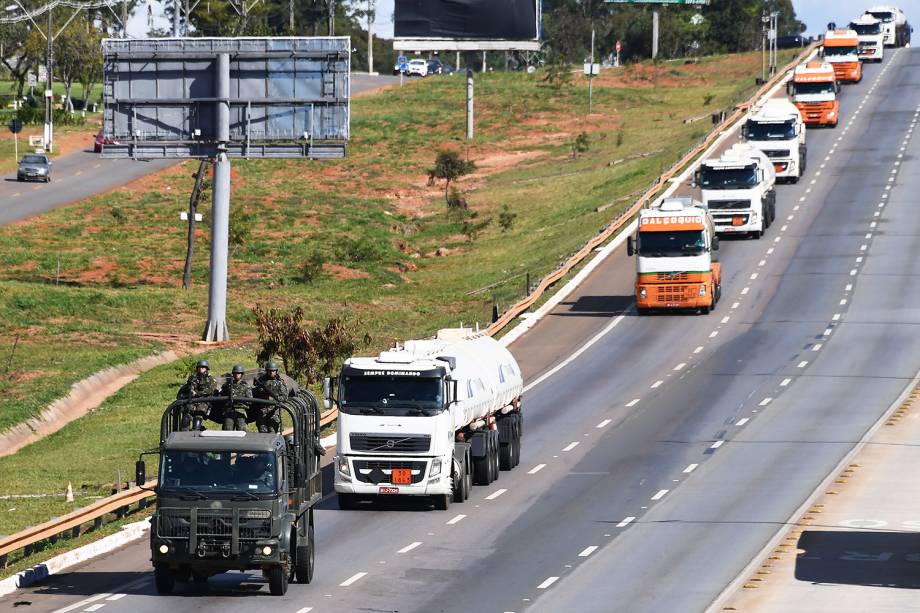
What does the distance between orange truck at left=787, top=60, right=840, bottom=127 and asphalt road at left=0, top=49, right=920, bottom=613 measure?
21.0m

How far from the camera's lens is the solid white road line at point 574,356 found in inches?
2019

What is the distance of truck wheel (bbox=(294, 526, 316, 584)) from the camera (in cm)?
2673

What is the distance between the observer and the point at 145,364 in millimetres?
56375

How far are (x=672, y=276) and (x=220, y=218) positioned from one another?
16912 millimetres

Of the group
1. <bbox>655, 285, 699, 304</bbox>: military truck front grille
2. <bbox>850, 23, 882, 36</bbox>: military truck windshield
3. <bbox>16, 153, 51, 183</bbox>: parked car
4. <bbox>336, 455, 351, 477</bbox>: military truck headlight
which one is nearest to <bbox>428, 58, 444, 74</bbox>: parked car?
<bbox>850, 23, 882, 36</bbox>: military truck windshield

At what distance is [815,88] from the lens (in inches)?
4028

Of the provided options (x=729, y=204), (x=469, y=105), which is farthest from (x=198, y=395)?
(x=469, y=105)

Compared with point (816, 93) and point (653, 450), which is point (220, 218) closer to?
point (653, 450)

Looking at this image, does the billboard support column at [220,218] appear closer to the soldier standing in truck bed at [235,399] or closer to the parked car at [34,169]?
the soldier standing in truck bed at [235,399]

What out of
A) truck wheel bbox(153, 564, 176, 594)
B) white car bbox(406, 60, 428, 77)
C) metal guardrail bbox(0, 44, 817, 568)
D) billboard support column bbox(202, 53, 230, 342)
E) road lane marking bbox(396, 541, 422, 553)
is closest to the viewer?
truck wheel bbox(153, 564, 176, 594)

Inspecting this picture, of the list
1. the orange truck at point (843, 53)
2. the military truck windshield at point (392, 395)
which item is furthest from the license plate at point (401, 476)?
the orange truck at point (843, 53)

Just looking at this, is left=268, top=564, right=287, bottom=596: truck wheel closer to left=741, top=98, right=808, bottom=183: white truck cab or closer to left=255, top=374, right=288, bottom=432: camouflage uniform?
left=255, top=374, right=288, bottom=432: camouflage uniform

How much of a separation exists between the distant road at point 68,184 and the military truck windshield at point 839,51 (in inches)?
1919

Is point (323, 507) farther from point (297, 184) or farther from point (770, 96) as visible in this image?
point (770, 96)
